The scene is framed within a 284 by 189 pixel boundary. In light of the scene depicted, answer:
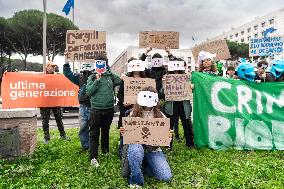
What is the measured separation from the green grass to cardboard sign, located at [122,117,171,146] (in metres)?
0.62

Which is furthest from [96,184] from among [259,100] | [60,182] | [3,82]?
[3,82]

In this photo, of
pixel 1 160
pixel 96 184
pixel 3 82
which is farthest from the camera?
pixel 3 82

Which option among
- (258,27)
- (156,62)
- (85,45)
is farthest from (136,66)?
(258,27)

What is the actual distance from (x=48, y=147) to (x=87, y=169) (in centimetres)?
251

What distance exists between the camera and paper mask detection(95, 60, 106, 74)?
298 inches

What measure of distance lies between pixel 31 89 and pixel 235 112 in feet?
21.6

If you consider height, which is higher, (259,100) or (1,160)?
(259,100)

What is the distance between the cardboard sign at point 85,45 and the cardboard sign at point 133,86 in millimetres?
1415

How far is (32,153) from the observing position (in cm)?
848

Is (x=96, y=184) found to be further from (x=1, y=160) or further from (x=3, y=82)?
(x=3, y=82)

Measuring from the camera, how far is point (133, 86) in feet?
24.8

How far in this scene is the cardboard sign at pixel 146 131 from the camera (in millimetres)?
6453

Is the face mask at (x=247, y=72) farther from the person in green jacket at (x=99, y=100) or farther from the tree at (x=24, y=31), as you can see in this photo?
the tree at (x=24, y=31)

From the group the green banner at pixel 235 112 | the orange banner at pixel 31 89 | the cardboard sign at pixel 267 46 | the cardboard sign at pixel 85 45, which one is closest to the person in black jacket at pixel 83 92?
the cardboard sign at pixel 85 45
